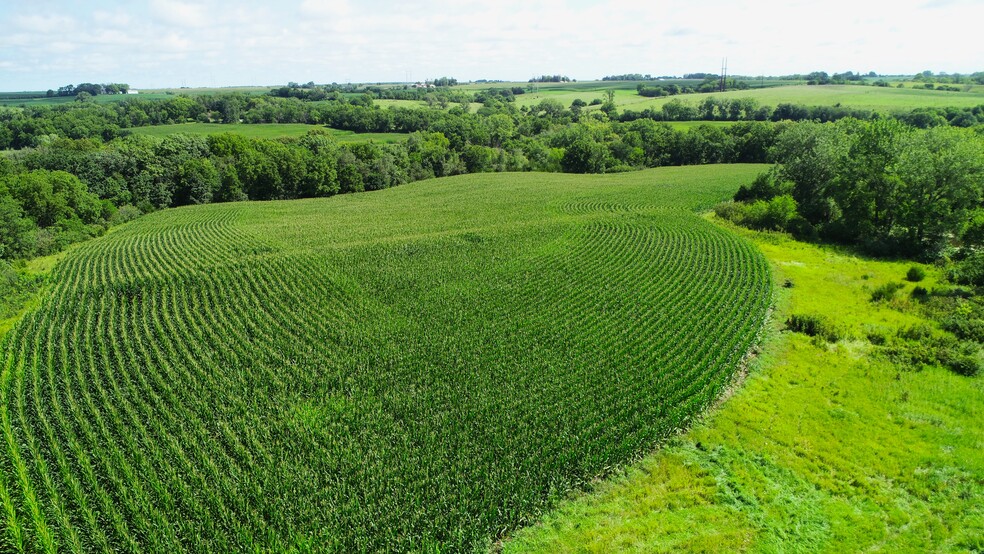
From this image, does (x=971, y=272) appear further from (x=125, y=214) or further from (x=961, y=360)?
(x=125, y=214)

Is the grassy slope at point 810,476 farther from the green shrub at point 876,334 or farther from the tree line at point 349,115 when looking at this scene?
the tree line at point 349,115

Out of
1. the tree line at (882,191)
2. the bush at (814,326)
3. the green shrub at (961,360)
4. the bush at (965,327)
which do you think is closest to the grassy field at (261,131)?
the tree line at (882,191)

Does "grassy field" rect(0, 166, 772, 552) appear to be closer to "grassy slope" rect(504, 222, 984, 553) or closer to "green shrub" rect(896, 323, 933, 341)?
"grassy slope" rect(504, 222, 984, 553)

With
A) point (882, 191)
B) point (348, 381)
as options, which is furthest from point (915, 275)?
point (348, 381)

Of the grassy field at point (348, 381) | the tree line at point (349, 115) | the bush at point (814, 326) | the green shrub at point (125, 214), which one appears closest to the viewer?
the grassy field at point (348, 381)

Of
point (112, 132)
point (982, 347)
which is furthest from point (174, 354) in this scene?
point (112, 132)
